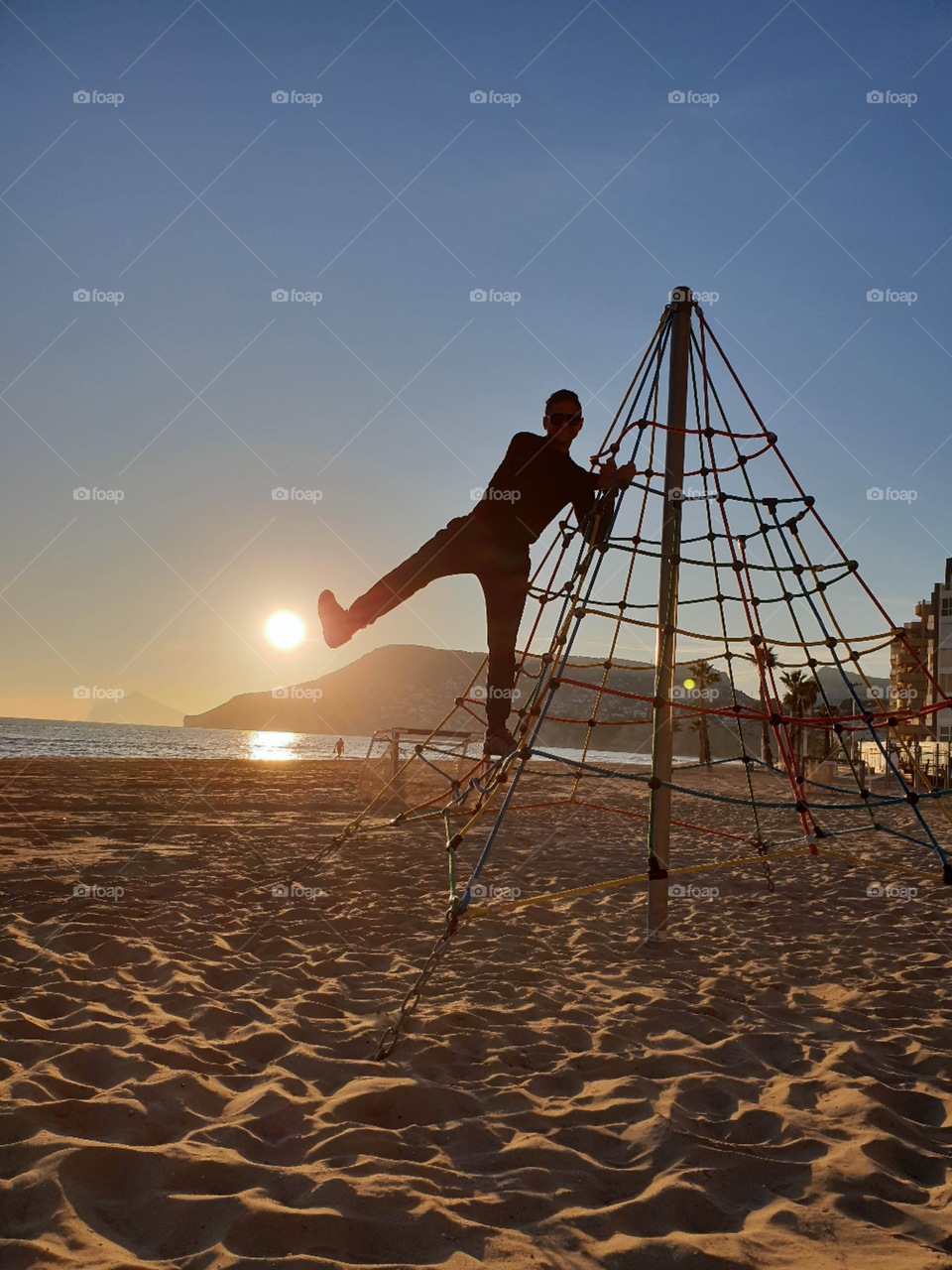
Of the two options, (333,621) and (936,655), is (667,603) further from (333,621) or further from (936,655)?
(936,655)

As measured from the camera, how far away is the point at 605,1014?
145 inches

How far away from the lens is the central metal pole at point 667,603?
178 inches

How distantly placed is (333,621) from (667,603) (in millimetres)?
2030

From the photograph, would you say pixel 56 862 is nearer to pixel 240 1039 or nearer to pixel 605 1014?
pixel 240 1039

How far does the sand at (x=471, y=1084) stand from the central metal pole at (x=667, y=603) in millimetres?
413

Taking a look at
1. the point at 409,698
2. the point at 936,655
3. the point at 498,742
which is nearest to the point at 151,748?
the point at 936,655

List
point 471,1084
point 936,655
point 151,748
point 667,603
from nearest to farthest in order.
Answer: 1. point 471,1084
2. point 667,603
3. point 936,655
4. point 151,748

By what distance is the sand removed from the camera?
203cm

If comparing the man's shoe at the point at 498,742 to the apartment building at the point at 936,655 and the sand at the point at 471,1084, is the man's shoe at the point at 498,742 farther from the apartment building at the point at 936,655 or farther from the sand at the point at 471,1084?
the apartment building at the point at 936,655

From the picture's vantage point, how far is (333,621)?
4277 mm

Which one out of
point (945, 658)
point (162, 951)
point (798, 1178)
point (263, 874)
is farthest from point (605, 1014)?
point (945, 658)

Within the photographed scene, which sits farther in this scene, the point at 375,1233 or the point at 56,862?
the point at 56,862

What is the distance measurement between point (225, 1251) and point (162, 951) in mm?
2835

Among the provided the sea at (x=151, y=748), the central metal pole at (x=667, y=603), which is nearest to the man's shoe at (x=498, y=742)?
the central metal pole at (x=667, y=603)
